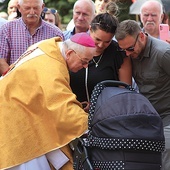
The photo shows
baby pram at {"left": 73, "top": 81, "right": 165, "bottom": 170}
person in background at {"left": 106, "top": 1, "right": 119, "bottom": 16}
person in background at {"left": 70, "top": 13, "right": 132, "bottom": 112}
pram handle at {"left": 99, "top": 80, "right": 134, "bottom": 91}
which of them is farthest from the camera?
person in background at {"left": 106, "top": 1, "right": 119, "bottom": 16}

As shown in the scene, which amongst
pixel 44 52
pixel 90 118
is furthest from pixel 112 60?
pixel 90 118

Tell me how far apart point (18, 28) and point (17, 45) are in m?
0.22

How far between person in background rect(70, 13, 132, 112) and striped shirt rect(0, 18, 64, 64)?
1.26 meters

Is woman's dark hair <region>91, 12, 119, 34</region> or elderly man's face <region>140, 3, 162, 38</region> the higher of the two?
woman's dark hair <region>91, 12, 119, 34</region>

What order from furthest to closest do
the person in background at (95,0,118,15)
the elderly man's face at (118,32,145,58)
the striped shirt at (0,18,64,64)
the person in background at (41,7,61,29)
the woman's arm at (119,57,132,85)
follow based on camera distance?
the person in background at (41,7,61,29), the person in background at (95,0,118,15), the striped shirt at (0,18,64,64), the woman's arm at (119,57,132,85), the elderly man's face at (118,32,145,58)

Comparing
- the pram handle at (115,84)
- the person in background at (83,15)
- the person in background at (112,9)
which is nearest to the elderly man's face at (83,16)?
the person in background at (83,15)

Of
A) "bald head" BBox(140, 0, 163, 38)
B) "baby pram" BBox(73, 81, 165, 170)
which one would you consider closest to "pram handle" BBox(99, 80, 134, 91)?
"baby pram" BBox(73, 81, 165, 170)

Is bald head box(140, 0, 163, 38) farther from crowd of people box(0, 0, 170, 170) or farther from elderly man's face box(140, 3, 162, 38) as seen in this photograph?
crowd of people box(0, 0, 170, 170)

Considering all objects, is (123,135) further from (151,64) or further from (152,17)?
(152,17)

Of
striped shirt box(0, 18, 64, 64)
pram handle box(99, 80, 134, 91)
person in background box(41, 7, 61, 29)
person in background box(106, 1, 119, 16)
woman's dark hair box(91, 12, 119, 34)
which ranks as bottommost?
person in background box(41, 7, 61, 29)

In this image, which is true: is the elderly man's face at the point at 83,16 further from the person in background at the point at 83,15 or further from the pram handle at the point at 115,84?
the pram handle at the point at 115,84

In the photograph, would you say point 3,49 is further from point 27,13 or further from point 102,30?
point 102,30

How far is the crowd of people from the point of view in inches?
182

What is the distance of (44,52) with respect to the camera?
16.0ft
